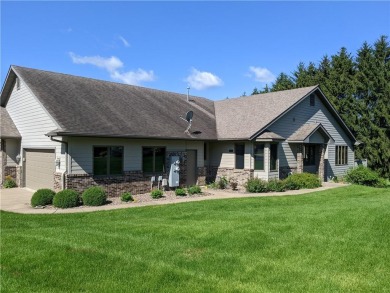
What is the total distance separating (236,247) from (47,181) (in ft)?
42.8

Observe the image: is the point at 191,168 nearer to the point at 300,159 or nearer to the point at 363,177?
the point at 300,159

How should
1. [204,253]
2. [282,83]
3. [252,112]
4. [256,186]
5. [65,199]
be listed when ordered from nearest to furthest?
[204,253] → [65,199] → [256,186] → [252,112] → [282,83]

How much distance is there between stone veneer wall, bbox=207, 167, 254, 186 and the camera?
21.3m

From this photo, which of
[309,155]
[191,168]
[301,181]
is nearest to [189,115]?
[191,168]

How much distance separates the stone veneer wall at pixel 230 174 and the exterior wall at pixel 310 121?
9.19 feet

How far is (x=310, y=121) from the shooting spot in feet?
81.9

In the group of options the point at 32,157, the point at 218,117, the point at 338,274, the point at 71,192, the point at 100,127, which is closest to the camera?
the point at 338,274

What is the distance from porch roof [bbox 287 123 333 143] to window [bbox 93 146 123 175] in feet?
37.4

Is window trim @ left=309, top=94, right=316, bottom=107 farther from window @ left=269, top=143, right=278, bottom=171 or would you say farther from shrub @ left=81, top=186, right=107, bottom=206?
shrub @ left=81, top=186, right=107, bottom=206

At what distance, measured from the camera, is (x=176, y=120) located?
72.1 ft

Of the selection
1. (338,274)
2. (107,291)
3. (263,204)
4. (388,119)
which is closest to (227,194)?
(263,204)

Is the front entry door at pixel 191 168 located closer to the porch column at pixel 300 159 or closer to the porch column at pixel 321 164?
the porch column at pixel 300 159

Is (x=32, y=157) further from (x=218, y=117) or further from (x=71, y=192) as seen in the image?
(x=218, y=117)

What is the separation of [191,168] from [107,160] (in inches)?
235
